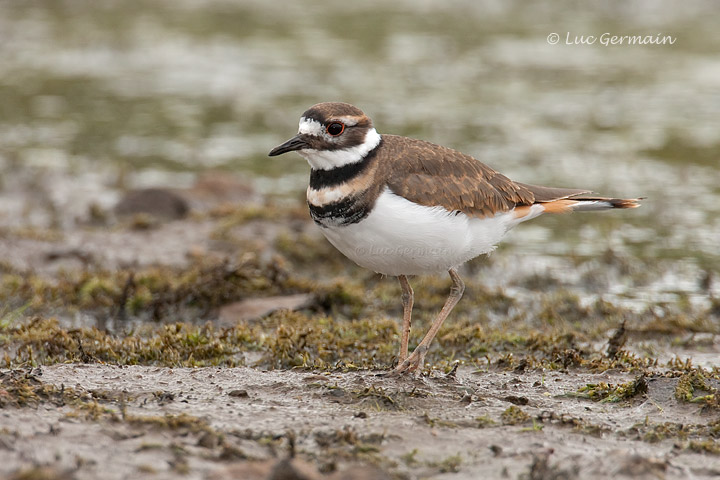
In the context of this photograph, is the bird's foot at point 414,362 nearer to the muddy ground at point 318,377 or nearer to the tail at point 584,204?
the muddy ground at point 318,377

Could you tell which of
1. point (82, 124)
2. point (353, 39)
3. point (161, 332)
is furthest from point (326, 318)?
point (353, 39)

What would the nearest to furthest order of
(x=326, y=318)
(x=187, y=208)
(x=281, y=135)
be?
(x=326, y=318) → (x=187, y=208) → (x=281, y=135)

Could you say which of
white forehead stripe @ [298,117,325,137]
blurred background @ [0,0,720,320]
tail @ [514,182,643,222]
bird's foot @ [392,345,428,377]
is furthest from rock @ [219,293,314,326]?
white forehead stripe @ [298,117,325,137]

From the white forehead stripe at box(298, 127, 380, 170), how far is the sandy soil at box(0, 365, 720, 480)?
1.40 m

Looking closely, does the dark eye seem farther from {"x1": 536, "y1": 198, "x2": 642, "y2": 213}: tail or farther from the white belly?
{"x1": 536, "y1": 198, "x2": 642, "y2": 213}: tail

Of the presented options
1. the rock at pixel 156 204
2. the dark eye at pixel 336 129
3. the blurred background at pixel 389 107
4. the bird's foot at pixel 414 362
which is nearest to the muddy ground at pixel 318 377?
the bird's foot at pixel 414 362

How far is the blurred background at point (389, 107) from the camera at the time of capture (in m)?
10.9

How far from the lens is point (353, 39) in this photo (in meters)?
21.5

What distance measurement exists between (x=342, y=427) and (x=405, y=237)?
1.27m

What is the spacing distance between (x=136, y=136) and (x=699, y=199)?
9.10 metres

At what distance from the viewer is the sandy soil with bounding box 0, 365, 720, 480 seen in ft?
14.3

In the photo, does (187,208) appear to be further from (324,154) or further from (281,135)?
(324,154)

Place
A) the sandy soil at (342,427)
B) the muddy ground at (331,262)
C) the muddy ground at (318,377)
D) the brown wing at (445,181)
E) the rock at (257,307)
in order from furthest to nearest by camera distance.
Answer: the rock at (257,307) < the brown wing at (445,181) < the muddy ground at (331,262) < the muddy ground at (318,377) < the sandy soil at (342,427)

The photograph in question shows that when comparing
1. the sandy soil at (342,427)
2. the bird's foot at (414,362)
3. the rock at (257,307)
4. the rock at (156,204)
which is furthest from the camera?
the rock at (156,204)
